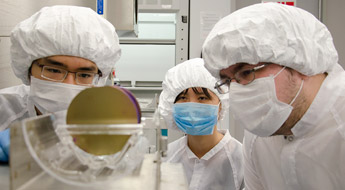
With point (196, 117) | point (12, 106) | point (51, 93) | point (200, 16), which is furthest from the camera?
point (200, 16)

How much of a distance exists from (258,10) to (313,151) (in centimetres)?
52

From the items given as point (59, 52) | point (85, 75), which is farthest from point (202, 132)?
point (59, 52)

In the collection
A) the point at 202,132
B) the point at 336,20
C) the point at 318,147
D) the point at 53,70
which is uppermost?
the point at 336,20

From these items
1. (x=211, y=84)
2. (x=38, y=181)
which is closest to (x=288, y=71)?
(x=211, y=84)

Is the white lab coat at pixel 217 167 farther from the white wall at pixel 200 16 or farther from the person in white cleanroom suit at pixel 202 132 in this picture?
the white wall at pixel 200 16

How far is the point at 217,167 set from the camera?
1519 millimetres

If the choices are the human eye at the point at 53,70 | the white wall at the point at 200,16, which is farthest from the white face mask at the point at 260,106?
the white wall at the point at 200,16

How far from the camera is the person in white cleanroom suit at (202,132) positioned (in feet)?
4.74

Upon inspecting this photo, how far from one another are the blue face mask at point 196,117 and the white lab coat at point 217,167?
0.17 m

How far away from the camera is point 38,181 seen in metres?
0.47

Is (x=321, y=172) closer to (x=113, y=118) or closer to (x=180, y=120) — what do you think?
(x=180, y=120)

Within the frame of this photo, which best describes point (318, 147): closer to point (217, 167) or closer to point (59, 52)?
point (217, 167)

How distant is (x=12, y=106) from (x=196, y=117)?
0.85 metres

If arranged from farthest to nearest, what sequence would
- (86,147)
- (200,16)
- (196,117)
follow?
(200,16), (196,117), (86,147)
